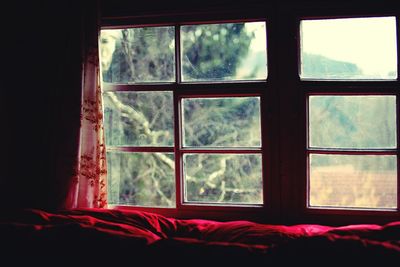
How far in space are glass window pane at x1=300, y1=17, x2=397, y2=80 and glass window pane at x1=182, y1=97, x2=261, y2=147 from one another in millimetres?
320

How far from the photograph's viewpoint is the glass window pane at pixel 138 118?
260 centimetres

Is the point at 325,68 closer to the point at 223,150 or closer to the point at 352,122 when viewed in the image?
the point at 352,122

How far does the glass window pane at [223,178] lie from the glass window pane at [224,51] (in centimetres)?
39

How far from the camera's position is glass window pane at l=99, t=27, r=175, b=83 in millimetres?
2574

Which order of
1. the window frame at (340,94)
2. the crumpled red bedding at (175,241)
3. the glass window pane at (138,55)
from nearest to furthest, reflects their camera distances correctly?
the crumpled red bedding at (175,241)
the window frame at (340,94)
the glass window pane at (138,55)

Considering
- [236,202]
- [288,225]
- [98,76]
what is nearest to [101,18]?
[98,76]

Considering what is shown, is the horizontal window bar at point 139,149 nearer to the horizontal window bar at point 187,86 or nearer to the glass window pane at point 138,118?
the glass window pane at point 138,118

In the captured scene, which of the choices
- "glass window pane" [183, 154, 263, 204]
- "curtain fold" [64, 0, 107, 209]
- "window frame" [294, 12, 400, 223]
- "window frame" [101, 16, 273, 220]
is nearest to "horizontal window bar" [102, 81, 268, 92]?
"window frame" [101, 16, 273, 220]

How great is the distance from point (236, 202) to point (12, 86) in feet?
4.15

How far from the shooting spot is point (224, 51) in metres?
2.49

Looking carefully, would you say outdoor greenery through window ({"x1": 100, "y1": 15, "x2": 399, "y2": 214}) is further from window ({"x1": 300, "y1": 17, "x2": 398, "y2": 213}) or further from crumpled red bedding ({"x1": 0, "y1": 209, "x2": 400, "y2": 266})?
crumpled red bedding ({"x1": 0, "y1": 209, "x2": 400, "y2": 266})

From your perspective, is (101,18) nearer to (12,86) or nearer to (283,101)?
(12,86)

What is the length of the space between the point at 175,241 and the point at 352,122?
39.4 inches

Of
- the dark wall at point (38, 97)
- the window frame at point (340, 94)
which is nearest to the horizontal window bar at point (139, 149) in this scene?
the dark wall at point (38, 97)
